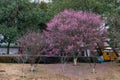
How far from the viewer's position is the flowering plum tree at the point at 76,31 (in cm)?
2777

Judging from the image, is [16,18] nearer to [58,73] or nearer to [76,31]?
[76,31]

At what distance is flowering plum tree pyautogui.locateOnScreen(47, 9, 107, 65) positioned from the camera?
2777cm

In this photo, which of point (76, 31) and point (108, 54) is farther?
point (108, 54)

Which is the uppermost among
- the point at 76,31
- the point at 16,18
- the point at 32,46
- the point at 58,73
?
the point at 16,18

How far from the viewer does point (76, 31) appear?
2819 cm

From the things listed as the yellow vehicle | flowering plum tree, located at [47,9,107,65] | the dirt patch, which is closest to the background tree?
flowering plum tree, located at [47,9,107,65]

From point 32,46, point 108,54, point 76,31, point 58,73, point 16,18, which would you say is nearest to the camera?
point 58,73

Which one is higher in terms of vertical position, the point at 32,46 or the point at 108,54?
the point at 32,46

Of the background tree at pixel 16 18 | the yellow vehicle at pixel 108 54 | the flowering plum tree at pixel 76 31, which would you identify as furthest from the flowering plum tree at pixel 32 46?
the yellow vehicle at pixel 108 54

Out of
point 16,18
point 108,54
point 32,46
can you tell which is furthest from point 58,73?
Result: point 108,54

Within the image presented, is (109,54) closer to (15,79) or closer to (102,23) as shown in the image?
(102,23)

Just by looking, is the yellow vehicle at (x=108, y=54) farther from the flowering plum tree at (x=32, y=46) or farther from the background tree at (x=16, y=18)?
the flowering plum tree at (x=32, y=46)

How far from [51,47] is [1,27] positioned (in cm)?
837

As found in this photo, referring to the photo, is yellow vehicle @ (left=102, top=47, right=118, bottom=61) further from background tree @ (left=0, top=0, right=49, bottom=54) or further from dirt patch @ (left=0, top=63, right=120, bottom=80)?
background tree @ (left=0, top=0, right=49, bottom=54)
